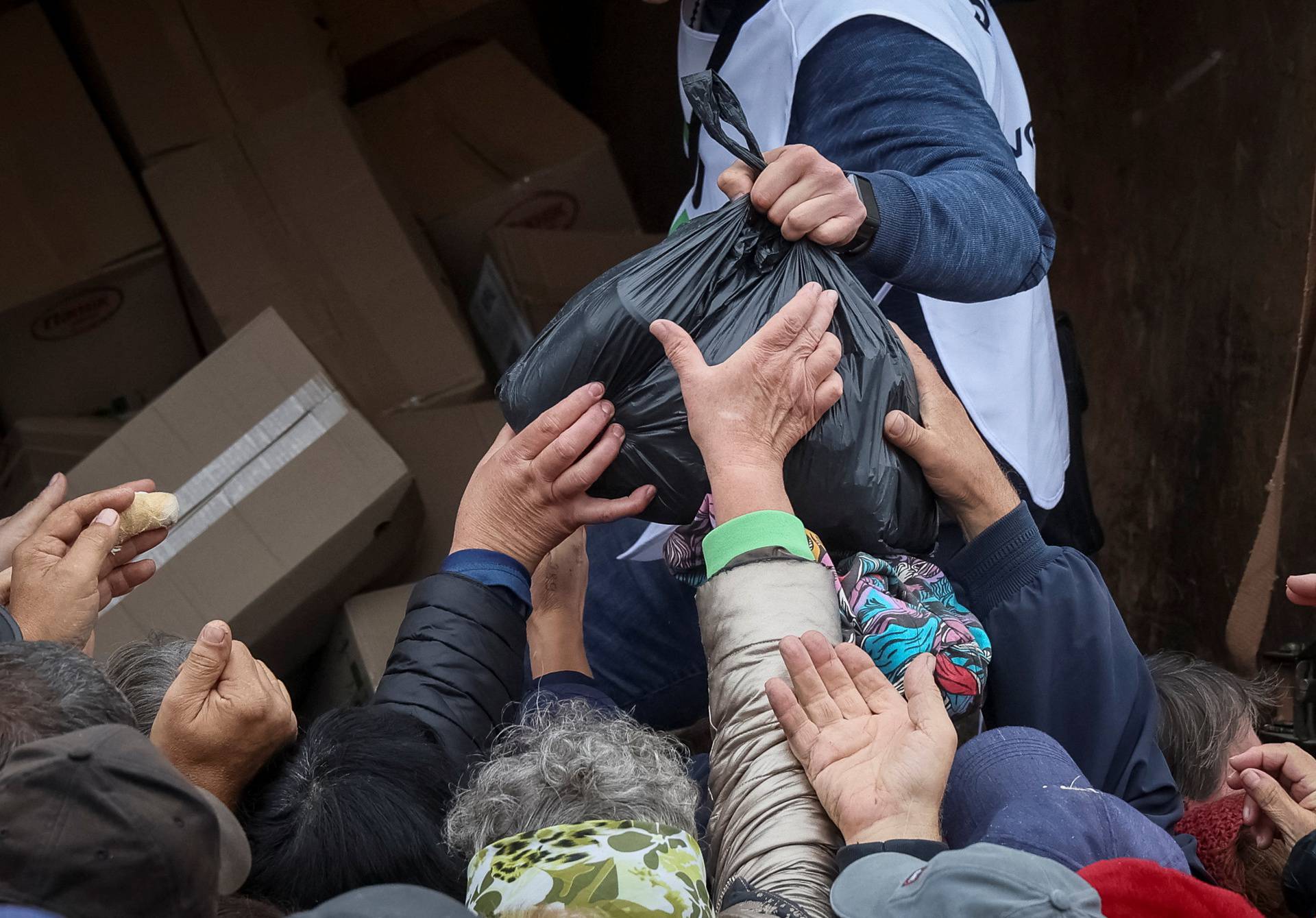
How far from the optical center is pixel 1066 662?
4.37ft

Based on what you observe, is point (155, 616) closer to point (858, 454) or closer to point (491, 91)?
point (858, 454)

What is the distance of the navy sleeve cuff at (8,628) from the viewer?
1.19 metres

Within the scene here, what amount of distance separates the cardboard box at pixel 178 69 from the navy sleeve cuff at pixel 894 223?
180 centimetres

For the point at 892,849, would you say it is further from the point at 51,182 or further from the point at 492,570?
the point at 51,182

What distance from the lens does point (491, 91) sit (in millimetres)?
3000

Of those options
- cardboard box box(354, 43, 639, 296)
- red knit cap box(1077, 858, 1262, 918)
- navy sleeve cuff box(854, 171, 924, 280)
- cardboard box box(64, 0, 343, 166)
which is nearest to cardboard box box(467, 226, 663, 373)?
cardboard box box(354, 43, 639, 296)

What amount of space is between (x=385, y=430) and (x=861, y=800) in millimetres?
1655

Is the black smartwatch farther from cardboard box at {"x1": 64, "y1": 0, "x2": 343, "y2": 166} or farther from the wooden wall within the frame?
cardboard box at {"x1": 64, "y1": 0, "x2": 343, "y2": 166}

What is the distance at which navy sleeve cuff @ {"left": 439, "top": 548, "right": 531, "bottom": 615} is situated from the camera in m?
1.37

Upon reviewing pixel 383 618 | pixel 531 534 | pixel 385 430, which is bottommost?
pixel 383 618

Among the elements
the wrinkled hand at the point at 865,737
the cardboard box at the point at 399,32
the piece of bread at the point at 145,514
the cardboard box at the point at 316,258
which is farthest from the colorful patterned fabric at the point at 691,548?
the cardboard box at the point at 399,32

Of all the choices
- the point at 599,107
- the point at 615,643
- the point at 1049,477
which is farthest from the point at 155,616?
the point at 599,107

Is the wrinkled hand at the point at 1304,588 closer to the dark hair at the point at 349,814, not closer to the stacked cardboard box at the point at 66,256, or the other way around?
the dark hair at the point at 349,814

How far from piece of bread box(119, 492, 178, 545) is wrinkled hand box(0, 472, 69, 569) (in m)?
0.10
